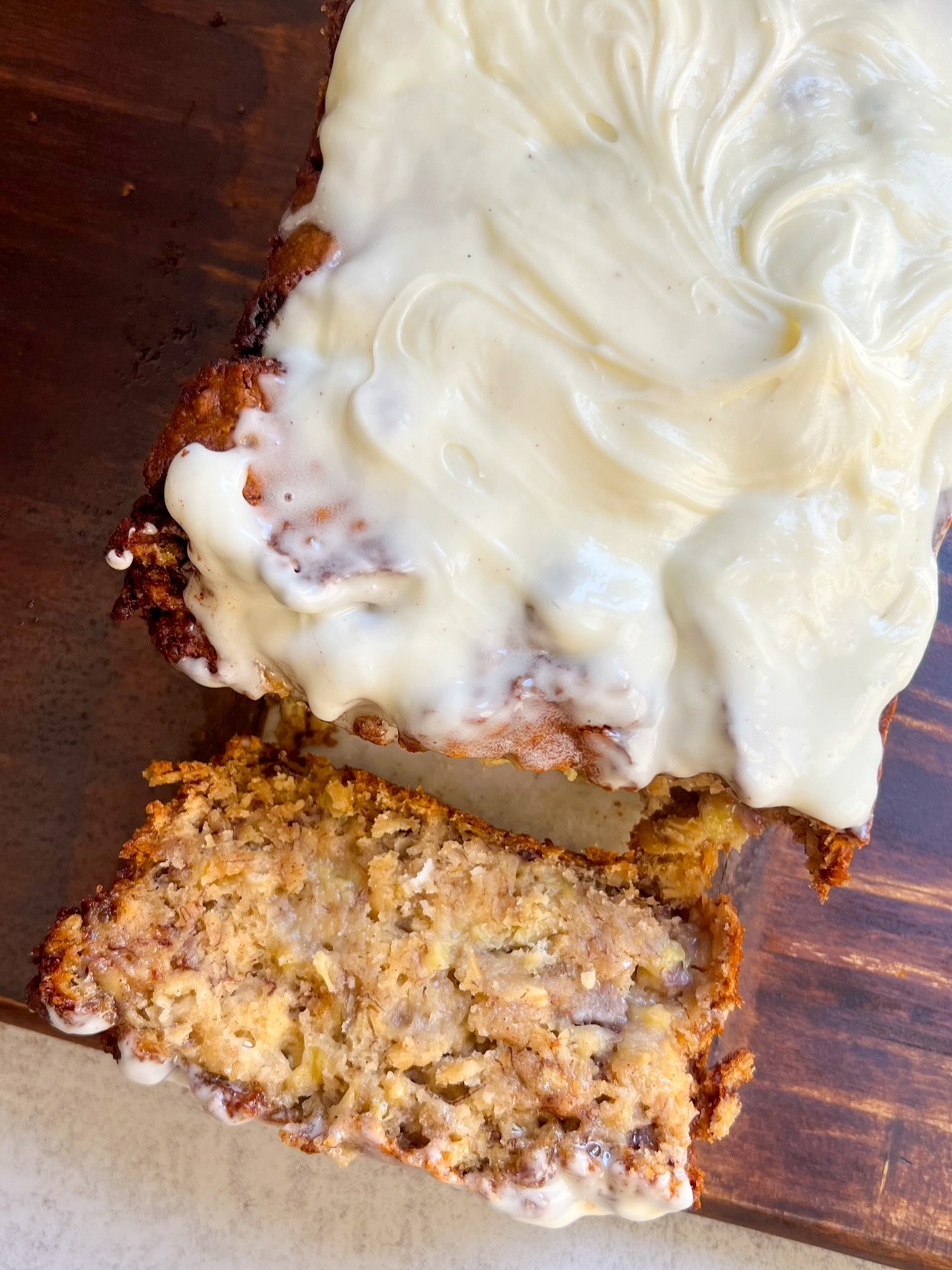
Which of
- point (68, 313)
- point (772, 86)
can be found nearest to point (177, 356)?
point (68, 313)

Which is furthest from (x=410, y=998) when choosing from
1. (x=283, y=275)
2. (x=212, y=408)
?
(x=283, y=275)

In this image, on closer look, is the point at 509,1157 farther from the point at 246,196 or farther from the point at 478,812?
the point at 246,196

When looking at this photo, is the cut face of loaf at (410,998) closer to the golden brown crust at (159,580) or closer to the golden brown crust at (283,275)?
the golden brown crust at (159,580)

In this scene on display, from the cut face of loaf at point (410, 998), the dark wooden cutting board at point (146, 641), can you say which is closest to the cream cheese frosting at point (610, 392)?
the cut face of loaf at point (410, 998)

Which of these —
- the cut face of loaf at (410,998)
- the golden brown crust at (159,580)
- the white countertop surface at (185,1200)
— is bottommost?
the white countertop surface at (185,1200)


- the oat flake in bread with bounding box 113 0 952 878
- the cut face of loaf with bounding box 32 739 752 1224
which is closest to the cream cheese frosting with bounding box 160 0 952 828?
the oat flake in bread with bounding box 113 0 952 878

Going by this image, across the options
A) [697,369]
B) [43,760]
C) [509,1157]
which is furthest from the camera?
[43,760]

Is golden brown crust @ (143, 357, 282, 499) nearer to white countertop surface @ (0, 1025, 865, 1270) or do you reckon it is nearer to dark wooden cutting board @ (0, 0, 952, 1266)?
dark wooden cutting board @ (0, 0, 952, 1266)
